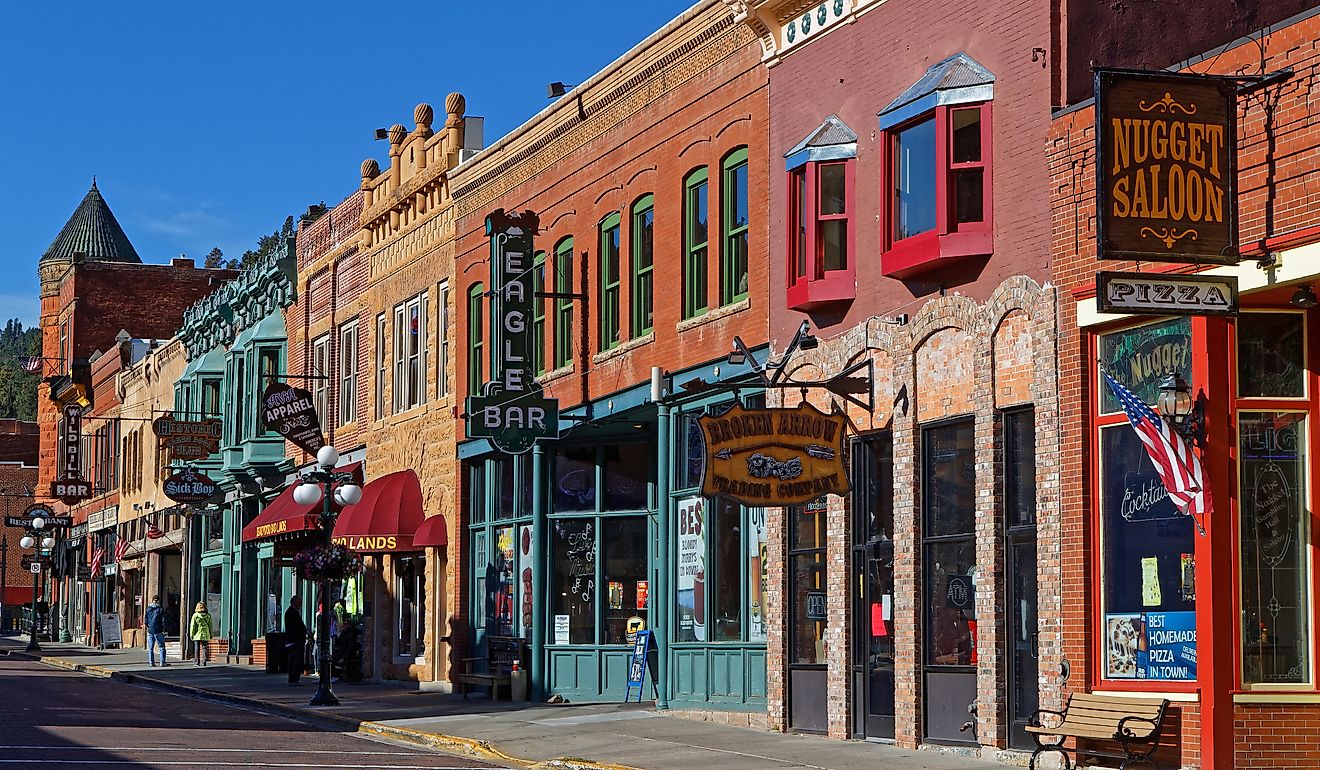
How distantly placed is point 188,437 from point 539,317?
20.9m

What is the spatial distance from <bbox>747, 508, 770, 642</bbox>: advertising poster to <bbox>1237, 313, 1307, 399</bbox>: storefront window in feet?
28.1

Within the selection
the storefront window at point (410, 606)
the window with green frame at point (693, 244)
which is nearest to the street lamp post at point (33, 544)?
the storefront window at point (410, 606)

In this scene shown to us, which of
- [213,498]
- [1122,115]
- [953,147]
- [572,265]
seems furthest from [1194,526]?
[213,498]

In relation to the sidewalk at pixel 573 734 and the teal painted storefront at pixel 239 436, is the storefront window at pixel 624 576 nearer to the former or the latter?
the sidewalk at pixel 573 734

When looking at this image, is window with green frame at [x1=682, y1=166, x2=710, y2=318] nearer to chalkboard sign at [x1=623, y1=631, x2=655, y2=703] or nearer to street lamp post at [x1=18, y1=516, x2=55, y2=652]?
chalkboard sign at [x1=623, y1=631, x2=655, y2=703]

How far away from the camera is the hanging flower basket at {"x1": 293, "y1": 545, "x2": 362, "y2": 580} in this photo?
3016 centimetres

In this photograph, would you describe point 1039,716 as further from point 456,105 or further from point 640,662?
point 456,105

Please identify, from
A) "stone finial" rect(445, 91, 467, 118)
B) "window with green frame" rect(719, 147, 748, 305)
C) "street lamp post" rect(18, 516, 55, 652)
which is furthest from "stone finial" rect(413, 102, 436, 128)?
"street lamp post" rect(18, 516, 55, 652)

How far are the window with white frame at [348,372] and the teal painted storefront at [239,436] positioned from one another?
2.82 m

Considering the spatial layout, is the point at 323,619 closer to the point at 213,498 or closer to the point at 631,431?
the point at 631,431

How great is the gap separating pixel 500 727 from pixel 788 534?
15.5 ft

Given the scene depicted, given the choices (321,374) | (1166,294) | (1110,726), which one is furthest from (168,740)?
(321,374)

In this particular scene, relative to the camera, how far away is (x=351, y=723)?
26078 mm

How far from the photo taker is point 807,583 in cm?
2233
